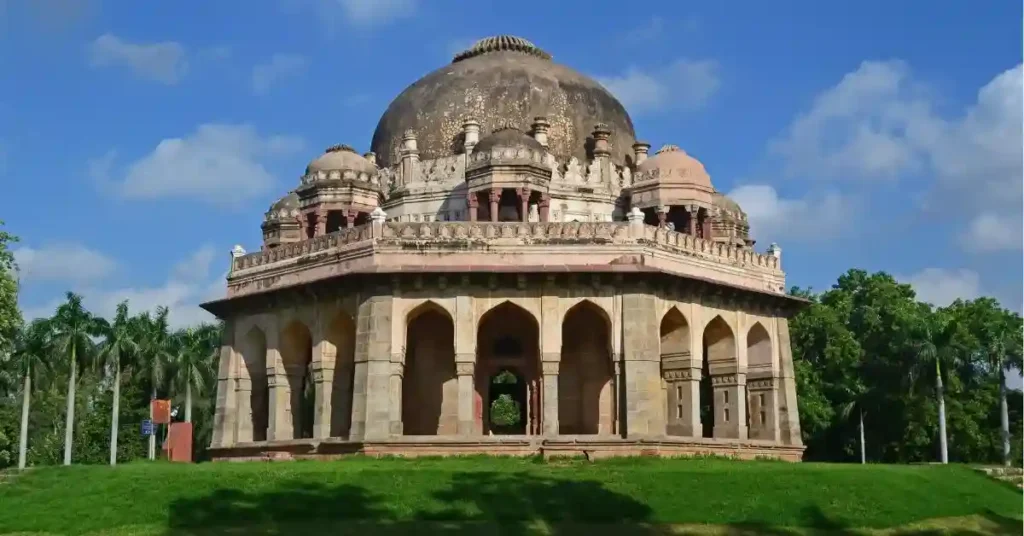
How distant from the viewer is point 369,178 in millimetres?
30391

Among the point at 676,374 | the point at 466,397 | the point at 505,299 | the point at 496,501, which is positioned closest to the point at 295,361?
the point at 466,397

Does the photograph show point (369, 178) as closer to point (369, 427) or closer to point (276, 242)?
point (276, 242)

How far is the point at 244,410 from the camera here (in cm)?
3023

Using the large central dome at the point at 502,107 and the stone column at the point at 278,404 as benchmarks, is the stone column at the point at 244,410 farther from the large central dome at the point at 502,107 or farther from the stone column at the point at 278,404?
the large central dome at the point at 502,107

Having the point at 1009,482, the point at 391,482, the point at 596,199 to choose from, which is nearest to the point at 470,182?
the point at 596,199

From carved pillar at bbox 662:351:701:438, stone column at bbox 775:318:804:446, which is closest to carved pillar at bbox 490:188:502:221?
carved pillar at bbox 662:351:701:438

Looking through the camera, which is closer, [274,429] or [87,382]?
[274,429]

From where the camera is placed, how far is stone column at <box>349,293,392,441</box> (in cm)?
2552

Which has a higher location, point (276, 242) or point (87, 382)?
point (276, 242)

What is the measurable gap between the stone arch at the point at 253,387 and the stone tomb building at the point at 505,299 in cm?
6

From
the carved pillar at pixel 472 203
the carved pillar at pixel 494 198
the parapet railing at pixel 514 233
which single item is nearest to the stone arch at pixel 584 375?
the parapet railing at pixel 514 233

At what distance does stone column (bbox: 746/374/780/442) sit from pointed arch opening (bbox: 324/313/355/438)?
416 inches

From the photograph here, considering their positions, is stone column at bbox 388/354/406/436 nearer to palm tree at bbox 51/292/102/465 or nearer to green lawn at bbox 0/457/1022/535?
green lawn at bbox 0/457/1022/535

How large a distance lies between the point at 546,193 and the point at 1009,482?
41.1 feet
